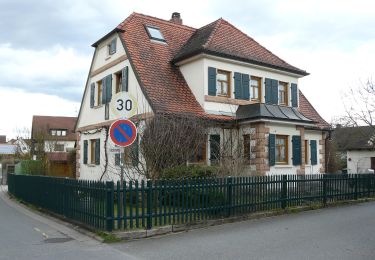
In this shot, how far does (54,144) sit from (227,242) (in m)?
39.0

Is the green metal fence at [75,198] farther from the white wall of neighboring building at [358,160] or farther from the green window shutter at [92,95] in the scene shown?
the white wall of neighboring building at [358,160]

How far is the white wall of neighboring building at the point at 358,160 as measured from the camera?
A: 41.7 metres

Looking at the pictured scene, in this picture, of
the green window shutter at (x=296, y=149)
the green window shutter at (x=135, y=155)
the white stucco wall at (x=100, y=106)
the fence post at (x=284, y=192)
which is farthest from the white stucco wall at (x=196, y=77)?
the fence post at (x=284, y=192)

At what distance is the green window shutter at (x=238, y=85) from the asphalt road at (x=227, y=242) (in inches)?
382

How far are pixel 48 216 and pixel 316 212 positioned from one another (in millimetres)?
8645

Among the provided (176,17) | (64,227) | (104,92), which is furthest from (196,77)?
(64,227)

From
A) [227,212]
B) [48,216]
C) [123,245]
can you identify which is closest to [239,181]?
[227,212]

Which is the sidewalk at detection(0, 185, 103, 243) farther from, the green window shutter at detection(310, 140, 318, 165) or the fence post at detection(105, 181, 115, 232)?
the green window shutter at detection(310, 140, 318, 165)

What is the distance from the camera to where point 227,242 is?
928 centimetres

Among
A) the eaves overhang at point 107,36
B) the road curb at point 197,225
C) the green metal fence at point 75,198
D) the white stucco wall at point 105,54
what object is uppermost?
the eaves overhang at point 107,36

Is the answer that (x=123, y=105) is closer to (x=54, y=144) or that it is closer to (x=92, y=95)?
(x=92, y=95)

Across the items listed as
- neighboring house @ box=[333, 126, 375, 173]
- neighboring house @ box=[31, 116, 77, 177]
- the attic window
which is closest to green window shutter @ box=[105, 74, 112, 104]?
the attic window

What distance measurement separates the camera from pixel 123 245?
9.20m

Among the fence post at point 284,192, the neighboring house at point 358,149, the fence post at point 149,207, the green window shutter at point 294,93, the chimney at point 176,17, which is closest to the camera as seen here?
the fence post at point 149,207
